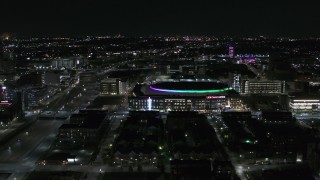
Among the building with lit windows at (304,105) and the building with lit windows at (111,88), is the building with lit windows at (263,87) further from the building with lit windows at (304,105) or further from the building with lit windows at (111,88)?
the building with lit windows at (111,88)

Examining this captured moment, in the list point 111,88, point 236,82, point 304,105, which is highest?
point 236,82

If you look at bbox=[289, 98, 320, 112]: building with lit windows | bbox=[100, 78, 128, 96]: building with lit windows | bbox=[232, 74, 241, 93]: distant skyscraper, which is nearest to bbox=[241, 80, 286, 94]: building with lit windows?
bbox=[232, 74, 241, 93]: distant skyscraper

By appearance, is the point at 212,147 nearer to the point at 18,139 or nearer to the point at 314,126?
the point at 314,126

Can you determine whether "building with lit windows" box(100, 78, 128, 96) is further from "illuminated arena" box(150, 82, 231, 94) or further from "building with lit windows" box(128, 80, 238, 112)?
"building with lit windows" box(128, 80, 238, 112)

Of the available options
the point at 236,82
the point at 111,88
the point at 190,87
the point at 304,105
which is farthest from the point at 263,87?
the point at 111,88

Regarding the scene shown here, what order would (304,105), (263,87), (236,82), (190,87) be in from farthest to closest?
(236,82) → (263,87) → (190,87) → (304,105)

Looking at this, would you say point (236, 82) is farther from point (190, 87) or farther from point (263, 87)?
point (190, 87)

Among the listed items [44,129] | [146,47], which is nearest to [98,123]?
[44,129]

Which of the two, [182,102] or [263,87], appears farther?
[263,87]

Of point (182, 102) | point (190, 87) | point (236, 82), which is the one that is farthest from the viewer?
point (236, 82)

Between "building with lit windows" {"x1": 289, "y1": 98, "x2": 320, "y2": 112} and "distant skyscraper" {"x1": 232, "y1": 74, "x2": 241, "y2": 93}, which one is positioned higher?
"distant skyscraper" {"x1": 232, "y1": 74, "x2": 241, "y2": 93}
